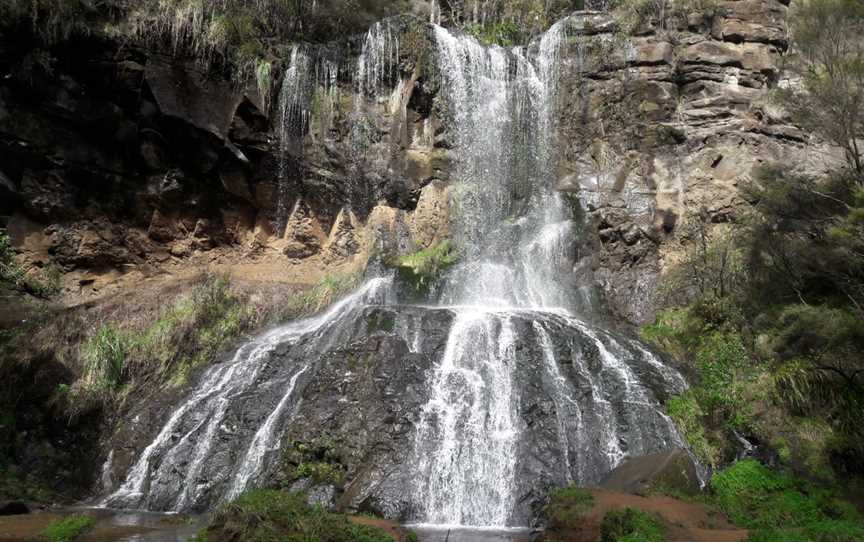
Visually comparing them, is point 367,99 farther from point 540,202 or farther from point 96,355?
point 96,355

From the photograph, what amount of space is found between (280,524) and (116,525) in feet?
13.7

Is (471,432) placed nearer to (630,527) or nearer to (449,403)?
(449,403)

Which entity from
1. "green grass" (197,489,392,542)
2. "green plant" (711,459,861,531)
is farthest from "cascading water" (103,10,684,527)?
"green grass" (197,489,392,542)

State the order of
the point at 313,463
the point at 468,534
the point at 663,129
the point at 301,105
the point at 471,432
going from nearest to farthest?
the point at 468,534 → the point at 313,463 → the point at 471,432 → the point at 663,129 → the point at 301,105

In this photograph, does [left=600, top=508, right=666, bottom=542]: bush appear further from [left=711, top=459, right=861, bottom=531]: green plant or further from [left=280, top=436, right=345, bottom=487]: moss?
[left=280, top=436, right=345, bottom=487]: moss

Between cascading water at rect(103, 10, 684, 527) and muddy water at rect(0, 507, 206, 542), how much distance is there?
721 millimetres

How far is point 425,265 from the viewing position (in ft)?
65.7

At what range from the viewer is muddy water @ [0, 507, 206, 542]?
8.57 metres

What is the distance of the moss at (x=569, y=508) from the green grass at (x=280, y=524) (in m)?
2.45

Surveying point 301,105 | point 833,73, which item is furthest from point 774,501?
point 301,105

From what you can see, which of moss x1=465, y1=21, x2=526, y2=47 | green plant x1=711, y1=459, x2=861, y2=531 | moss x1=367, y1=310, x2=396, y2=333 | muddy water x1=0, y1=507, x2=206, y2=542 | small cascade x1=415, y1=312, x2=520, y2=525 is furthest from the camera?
moss x1=465, y1=21, x2=526, y2=47

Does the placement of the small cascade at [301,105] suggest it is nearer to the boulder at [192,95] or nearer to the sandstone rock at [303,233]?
the sandstone rock at [303,233]

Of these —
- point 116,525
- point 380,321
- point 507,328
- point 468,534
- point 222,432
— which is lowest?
point 468,534

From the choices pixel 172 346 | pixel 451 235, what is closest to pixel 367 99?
pixel 451 235
